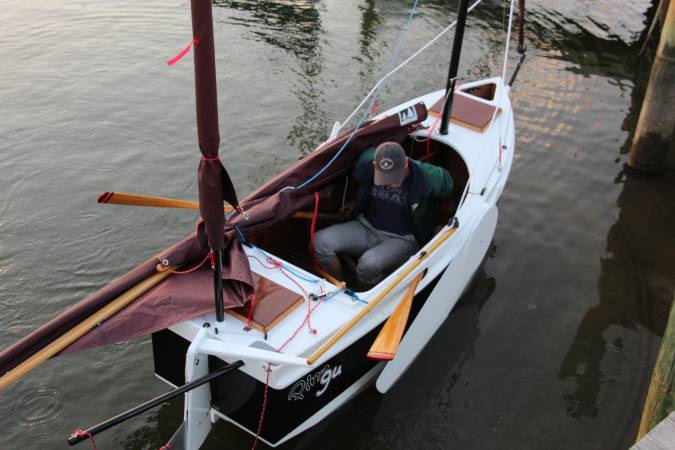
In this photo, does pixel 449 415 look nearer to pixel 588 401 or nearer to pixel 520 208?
pixel 588 401

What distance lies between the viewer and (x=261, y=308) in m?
4.47

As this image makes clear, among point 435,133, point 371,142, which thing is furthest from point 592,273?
point 371,142

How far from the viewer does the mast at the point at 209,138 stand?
3.20 meters

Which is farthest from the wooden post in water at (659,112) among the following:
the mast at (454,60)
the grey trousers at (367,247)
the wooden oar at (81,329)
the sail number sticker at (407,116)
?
the wooden oar at (81,329)

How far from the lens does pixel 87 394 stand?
5383 millimetres

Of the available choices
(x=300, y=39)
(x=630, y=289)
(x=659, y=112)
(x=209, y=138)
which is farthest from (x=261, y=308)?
(x=300, y=39)

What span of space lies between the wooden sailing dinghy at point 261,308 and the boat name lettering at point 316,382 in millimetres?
10

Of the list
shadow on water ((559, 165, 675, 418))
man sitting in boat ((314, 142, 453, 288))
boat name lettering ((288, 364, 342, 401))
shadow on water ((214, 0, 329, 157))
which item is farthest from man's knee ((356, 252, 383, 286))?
shadow on water ((214, 0, 329, 157))

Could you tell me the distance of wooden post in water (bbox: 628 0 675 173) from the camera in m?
7.94

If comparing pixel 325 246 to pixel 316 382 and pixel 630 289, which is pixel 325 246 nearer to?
pixel 316 382

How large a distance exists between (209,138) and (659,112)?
22.5 feet

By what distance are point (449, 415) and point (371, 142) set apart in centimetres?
254

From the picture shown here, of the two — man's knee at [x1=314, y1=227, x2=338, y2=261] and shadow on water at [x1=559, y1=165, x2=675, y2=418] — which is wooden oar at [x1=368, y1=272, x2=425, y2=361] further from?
shadow on water at [x1=559, y1=165, x2=675, y2=418]

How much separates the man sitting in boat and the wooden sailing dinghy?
24 centimetres
